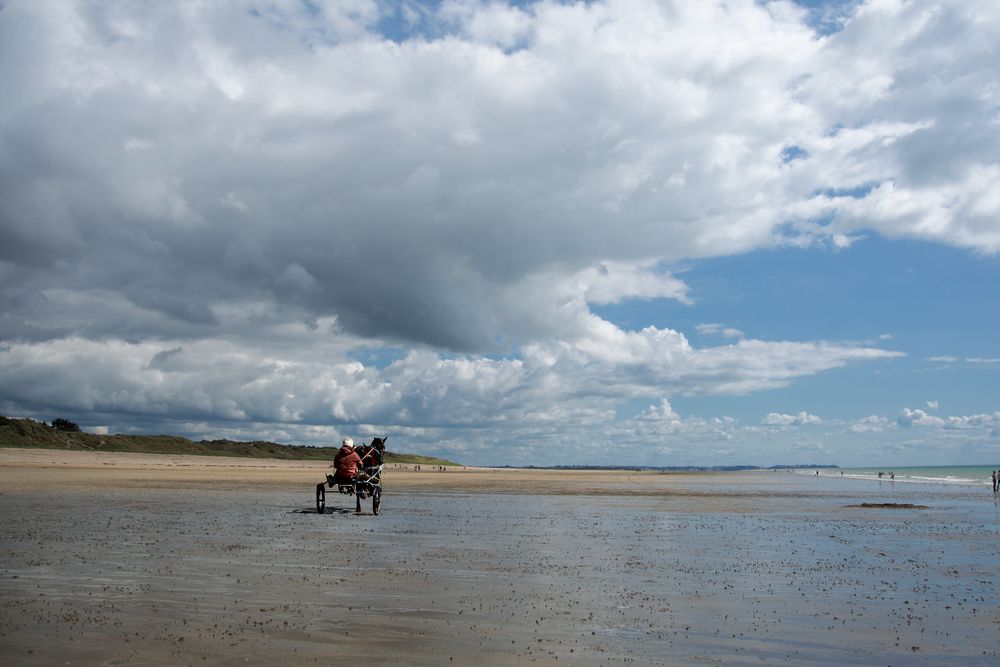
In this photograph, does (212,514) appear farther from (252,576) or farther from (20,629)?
(20,629)

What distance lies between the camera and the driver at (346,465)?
33.3 metres

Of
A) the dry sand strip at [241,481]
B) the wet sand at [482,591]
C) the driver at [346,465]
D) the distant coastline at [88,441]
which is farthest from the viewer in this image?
the distant coastline at [88,441]

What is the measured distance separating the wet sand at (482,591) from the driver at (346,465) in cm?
307

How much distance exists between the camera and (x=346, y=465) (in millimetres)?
33719

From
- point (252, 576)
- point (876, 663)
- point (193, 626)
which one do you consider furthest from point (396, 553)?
point (876, 663)

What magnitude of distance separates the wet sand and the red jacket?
132 inches

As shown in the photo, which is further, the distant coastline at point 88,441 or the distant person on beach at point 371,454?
the distant coastline at point 88,441

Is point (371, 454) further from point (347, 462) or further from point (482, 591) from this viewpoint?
point (482, 591)

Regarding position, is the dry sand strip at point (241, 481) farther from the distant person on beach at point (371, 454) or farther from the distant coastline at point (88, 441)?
the distant coastline at point (88, 441)

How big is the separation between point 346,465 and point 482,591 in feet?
64.6

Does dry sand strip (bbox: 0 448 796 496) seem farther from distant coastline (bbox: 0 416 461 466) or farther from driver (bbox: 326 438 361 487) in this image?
distant coastline (bbox: 0 416 461 466)

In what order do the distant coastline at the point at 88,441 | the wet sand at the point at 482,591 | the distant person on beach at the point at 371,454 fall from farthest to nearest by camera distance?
the distant coastline at the point at 88,441 → the distant person on beach at the point at 371,454 → the wet sand at the point at 482,591

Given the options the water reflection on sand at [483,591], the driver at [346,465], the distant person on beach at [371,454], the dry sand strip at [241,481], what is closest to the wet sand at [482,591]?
the water reflection on sand at [483,591]

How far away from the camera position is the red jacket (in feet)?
Result: 110
